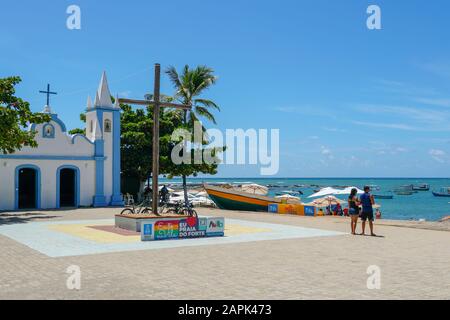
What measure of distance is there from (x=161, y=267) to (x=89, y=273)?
1.44 meters

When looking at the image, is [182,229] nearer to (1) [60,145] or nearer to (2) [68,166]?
(2) [68,166]

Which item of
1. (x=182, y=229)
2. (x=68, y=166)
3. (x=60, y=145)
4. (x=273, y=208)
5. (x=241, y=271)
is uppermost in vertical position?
(x=60, y=145)

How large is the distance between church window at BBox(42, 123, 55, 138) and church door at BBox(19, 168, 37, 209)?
7.65 ft

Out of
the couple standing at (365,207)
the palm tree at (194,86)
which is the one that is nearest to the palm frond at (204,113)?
the palm tree at (194,86)

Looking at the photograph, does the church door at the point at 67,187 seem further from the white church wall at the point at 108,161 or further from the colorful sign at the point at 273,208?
the colorful sign at the point at 273,208

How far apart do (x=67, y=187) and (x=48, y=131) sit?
3.92 m

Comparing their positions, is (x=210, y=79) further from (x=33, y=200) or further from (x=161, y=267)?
(x=161, y=267)

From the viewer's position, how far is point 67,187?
31.2m

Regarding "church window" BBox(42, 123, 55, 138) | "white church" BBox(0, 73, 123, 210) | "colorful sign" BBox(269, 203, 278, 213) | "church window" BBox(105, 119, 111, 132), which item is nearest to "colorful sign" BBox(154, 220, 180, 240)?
"colorful sign" BBox(269, 203, 278, 213)

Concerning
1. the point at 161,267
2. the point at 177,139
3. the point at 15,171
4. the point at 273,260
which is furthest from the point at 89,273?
the point at 177,139

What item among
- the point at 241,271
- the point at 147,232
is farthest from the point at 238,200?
the point at 241,271

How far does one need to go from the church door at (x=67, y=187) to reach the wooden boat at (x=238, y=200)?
936 cm

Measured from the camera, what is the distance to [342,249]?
1262 centimetres

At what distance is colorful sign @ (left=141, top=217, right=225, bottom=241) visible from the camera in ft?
46.7
